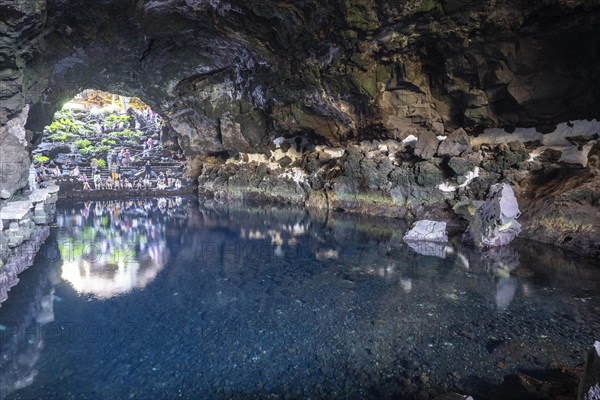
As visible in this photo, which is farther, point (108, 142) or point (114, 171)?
point (108, 142)

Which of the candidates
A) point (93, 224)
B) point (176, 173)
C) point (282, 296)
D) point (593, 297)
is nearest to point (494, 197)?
point (593, 297)

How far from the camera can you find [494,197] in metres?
13.0

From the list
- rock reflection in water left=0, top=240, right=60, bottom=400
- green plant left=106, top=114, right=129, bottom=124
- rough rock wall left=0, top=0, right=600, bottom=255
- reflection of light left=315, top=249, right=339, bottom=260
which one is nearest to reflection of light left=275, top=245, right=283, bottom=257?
reflection of light left=315, top=249, right=339, bottom=260

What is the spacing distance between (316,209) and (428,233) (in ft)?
32.2

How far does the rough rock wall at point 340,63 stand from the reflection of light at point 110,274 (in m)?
5.25

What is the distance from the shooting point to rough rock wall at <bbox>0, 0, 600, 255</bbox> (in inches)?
479

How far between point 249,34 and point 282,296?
12.6m

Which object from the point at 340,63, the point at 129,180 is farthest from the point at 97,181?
the point at 340,63

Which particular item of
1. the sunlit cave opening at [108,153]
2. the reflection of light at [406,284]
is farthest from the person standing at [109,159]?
the reflection of light at [406,284]

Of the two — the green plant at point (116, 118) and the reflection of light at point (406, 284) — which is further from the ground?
the green plant at point (116, 118)

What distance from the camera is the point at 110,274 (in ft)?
30.4

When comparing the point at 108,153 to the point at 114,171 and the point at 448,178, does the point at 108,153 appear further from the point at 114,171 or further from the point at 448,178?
the point at 448,178

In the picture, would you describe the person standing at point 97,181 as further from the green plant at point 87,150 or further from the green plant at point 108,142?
the green plant at point 108,142

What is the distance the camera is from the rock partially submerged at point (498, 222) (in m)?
12.4
